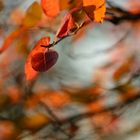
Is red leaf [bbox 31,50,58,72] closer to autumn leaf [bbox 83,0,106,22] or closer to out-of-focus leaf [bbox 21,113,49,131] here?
autumn leaf [bbox 83,0,106,22]

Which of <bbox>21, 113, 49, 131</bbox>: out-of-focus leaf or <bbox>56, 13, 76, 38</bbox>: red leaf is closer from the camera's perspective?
<bbox>56, 13, 76, 38</bbox>: red leaf

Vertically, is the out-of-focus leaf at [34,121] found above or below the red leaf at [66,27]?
above

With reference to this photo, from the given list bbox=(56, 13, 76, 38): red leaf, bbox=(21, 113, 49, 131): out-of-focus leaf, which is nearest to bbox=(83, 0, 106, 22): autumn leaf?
bbox=(56, 13, 76, 38): red leaf

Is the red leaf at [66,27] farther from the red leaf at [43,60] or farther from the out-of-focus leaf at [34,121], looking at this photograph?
the out-of-focus leaf at [34,121]

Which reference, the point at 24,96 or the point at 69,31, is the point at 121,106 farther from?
the point at 69,31

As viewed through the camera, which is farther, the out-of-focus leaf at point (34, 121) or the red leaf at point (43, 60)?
the out-of-focus leaf at point (34, 121)

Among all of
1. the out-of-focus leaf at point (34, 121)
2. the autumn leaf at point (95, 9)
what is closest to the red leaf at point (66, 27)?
the autumn leaf at point (95, 9)

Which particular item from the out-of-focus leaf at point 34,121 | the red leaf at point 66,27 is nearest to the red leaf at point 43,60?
the red leaf at point 66,27
